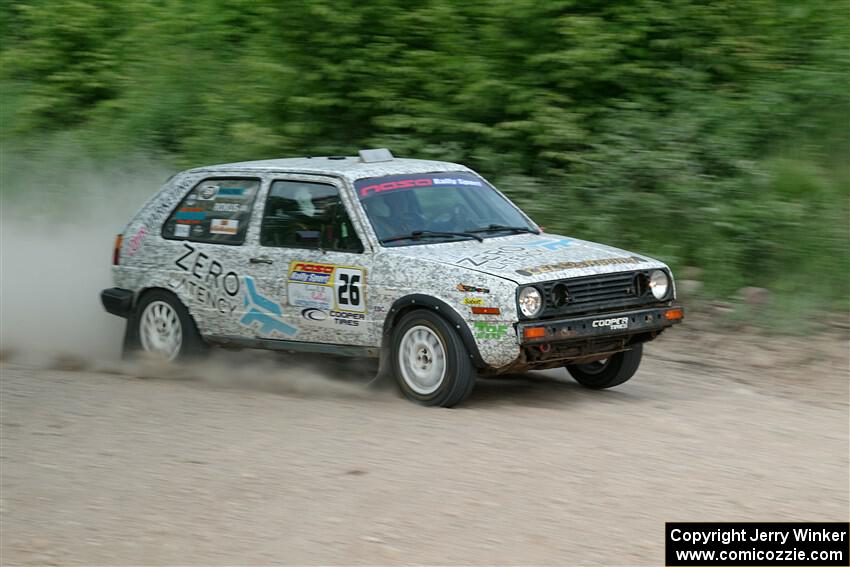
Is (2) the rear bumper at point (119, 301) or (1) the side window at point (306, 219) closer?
(1) the side window at point (306, 219)

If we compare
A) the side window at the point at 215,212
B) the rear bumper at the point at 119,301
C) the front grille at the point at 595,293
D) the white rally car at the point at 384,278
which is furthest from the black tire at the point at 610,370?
the rear bumper at the point at 119,301

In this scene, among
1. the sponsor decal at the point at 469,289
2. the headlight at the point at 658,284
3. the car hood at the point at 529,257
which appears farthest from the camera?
the headlight at the point at 658,284

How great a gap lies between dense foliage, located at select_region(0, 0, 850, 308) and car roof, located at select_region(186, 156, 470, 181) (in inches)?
123

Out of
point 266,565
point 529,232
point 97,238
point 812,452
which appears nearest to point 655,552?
point 266,565

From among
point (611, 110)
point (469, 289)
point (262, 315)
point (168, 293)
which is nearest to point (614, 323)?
point (469, 289)

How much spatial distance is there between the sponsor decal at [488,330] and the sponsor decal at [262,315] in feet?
5.48

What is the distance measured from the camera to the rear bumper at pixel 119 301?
9812 millimetres

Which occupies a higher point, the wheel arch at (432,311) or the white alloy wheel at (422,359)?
the wheel arch at (432,311)

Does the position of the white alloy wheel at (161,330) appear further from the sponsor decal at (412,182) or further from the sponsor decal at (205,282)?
the sponsor decal at (412,182)

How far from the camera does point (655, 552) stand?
200 inches

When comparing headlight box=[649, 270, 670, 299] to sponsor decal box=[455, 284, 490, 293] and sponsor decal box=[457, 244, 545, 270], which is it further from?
sponsor decal box=[455, 284, 490, 293]

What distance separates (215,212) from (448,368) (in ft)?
8.91

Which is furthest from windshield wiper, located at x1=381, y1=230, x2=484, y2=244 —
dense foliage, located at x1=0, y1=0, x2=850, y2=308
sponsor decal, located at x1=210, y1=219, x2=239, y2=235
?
dense foliage, located at x1=0, y1=0, x2=850, y2=308

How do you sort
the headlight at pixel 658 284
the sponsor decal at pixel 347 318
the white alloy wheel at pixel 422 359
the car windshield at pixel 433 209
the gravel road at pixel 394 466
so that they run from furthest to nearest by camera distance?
the car windshield at pixel 433 209 < the sponsor decal at pixel 347 318 < the headlight at pixel 658 284 < the white alloy wheel at pixel 422 359 < the gravel road at pixel 394 466
